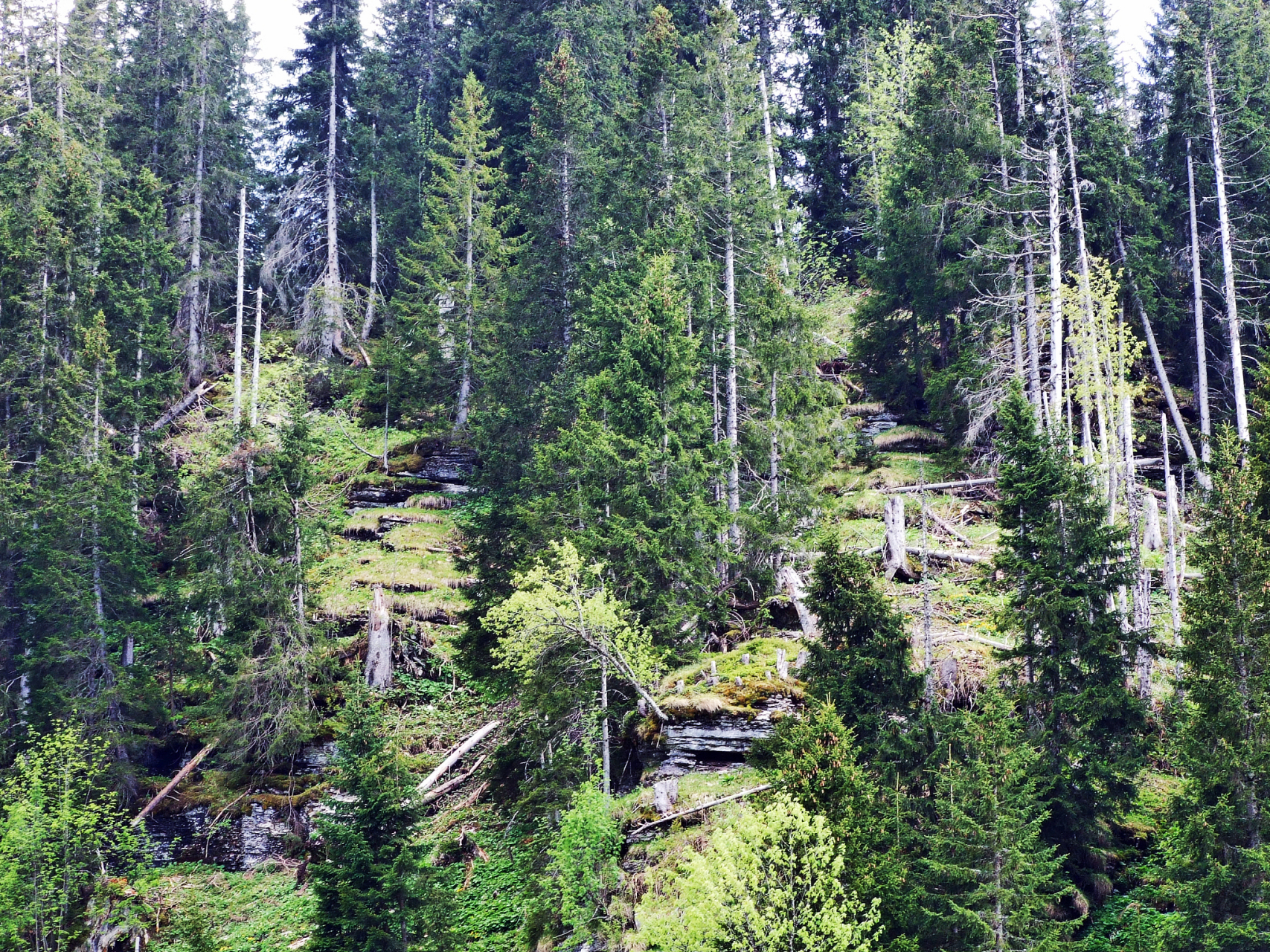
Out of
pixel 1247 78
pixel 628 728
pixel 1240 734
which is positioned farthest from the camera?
pixel 1247 78

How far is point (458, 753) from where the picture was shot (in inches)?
1030

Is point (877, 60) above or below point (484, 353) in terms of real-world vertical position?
above

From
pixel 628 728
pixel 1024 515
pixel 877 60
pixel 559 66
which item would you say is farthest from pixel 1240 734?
pixel 877 60

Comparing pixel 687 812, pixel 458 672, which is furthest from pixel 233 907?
pixel 687 812

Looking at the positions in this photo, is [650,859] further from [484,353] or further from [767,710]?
[484,353]

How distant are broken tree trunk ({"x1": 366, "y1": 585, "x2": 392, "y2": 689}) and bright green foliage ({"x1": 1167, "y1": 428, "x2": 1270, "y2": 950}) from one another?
61.1 ft

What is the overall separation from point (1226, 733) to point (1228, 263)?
20.0 metres

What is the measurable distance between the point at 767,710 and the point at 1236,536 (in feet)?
28.4

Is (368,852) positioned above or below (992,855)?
below

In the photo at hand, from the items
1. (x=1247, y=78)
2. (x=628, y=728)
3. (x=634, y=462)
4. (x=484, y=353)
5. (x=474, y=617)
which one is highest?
(x=1247, y=78)

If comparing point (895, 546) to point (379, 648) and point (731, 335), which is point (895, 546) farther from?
point (379, 648)

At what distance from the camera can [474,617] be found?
26062 millimetres

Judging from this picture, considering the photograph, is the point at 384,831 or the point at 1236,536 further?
the point at 384,831

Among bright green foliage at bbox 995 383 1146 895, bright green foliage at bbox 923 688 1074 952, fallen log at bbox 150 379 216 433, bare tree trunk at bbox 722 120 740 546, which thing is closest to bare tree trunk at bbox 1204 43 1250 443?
bright green foliage at bbox 995 383 1146 895
